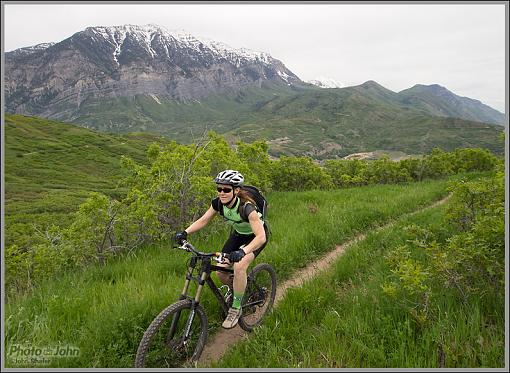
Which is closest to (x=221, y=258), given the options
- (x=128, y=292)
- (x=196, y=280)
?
(x=196, y=280)

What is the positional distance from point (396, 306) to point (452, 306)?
0.76m

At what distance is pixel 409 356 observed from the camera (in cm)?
422

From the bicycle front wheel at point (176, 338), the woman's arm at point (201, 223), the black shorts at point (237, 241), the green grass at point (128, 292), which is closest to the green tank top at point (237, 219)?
the black shorts at point (237, 241)

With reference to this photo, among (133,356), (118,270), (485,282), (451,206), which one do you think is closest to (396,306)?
(485,282)

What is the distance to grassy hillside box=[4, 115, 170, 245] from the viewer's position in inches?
3315

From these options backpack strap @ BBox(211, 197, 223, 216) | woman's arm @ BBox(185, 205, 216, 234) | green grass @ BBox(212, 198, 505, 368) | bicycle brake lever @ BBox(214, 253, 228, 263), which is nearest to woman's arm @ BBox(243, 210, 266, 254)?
bicycle brake lever @ BBox(214, 253, 228, 263)

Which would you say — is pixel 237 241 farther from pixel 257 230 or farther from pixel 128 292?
pixel 128 292

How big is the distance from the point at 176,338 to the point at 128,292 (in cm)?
156

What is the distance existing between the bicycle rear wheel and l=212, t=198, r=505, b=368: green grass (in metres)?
0.41

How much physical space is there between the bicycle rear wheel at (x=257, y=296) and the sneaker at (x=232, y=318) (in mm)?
188

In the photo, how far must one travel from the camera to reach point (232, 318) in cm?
554

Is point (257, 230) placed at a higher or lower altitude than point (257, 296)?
higher

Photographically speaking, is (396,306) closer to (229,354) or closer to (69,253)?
(229,354)

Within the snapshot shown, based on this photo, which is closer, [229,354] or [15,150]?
[229,354]
